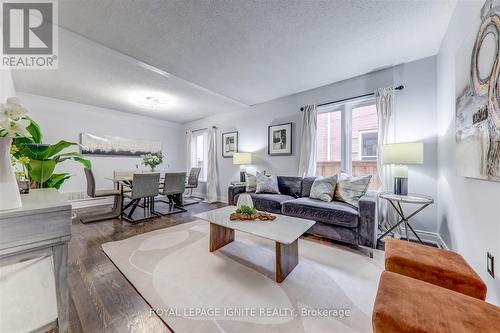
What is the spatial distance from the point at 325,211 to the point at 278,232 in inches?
42.6

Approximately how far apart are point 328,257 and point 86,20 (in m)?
3.66

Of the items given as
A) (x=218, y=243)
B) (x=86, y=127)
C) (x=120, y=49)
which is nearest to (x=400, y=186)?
(x=218, y=243)

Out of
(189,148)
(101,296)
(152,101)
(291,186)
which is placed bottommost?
(101,296)

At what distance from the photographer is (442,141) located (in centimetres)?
232

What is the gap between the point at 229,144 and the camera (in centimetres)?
530

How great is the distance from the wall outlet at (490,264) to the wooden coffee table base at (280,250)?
127cm

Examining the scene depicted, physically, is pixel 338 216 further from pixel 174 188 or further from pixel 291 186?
pixel 174 188

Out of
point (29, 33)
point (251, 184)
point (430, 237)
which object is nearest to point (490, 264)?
point (430, 237)

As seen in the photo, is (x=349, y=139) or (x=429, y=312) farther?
(x=349, y=139)

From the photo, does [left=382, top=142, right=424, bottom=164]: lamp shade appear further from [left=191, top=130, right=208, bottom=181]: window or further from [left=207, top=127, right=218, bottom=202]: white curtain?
[left=191, top=130, right=208, bottom=181]: window

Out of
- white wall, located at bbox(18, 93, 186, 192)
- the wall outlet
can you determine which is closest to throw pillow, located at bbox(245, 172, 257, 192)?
the wall outlet

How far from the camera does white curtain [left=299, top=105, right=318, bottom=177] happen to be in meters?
3.65

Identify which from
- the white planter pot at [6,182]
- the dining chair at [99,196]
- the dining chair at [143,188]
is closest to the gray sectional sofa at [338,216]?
the dining chair at [143,188]

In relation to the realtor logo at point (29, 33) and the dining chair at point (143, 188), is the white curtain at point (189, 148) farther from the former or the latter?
the realtor logo at point (29, 33)
